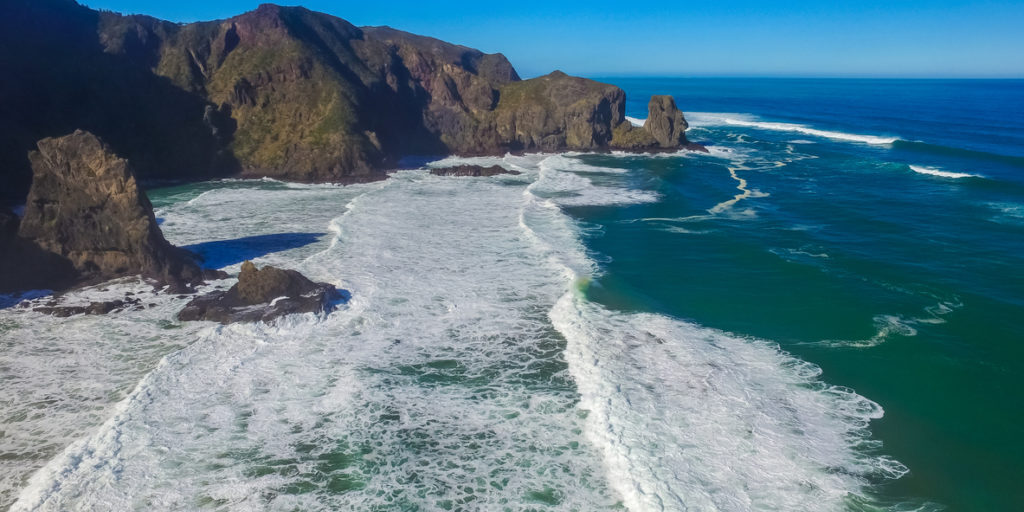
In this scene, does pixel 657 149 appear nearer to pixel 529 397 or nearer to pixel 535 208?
pixel 535 208

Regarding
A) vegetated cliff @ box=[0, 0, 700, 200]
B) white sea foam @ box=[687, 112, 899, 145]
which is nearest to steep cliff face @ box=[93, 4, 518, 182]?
vegetated cliff @ box=[0, 0, 700, 200]

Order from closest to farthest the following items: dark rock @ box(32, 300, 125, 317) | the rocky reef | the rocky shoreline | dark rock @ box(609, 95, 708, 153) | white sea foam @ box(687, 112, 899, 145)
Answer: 1. dark rock @ box(32, 300, 125, 317)
2. the rocky reef
3. the rocky shoreline
4. dark rock @ box(609, 95, 708, 153)
5. white sea foam @ box(687, 112, 899, 145)

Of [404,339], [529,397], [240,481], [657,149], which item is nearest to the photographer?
[240,481]

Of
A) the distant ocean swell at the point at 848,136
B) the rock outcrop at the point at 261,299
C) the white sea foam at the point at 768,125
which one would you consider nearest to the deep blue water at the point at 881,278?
the distant ocean swell at the point at 848,136

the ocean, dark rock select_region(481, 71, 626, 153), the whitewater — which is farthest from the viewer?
dark rock select_region(481, 71, 626, 153)

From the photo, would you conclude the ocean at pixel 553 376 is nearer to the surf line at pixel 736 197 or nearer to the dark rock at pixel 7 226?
the dark rock at pixel 7 226

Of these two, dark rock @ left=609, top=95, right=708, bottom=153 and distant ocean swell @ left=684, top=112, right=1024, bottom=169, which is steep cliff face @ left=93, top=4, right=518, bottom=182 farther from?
distant ocean swell @ left=684, top=112, right=1024, bottom=169

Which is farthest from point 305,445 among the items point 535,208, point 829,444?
point 535,208
